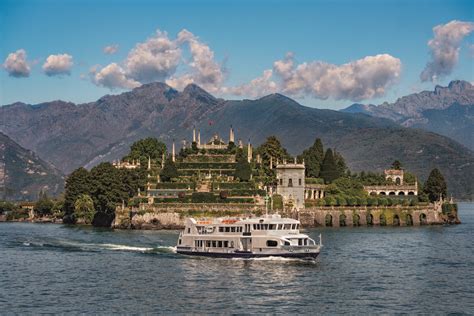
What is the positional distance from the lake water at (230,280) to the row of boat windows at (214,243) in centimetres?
245

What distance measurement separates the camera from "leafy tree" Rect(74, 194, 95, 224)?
188 m

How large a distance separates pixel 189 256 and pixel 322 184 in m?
89.1

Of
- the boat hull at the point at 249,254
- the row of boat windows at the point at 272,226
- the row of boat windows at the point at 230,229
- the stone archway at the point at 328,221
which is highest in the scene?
the stone archway at the point at 328,221

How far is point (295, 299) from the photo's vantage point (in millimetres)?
75188

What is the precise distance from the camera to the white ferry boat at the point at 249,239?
10031 cm

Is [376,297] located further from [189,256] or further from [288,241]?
[189,256]

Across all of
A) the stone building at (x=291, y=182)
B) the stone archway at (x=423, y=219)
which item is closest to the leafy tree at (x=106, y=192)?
the stone building at (x=291, y=182)

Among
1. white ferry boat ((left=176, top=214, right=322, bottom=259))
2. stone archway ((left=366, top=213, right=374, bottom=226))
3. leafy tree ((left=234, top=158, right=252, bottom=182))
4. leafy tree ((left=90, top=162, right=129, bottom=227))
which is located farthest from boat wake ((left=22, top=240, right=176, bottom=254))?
stone archway ((left=366, top=213, right=374, bottom=226))

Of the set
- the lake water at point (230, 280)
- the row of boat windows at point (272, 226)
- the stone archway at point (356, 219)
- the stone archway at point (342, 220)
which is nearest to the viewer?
the lake water at point (230, 280)

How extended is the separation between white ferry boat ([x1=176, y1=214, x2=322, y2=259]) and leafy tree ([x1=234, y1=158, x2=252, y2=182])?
71899 mm

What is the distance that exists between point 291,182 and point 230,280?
97451mm

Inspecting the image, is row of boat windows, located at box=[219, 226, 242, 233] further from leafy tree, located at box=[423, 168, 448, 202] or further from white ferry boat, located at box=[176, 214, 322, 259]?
leafy tree, located at box=[423, 168, 448, 202]

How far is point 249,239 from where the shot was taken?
10269 cm

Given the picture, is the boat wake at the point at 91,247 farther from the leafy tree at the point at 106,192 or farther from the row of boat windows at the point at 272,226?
the leafy tree at the point at 106,192
